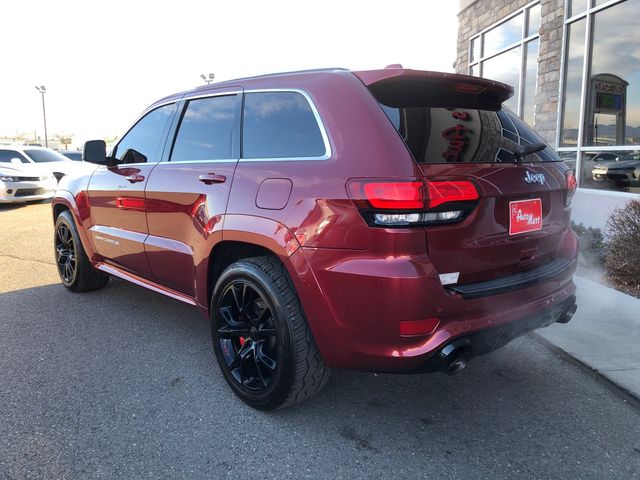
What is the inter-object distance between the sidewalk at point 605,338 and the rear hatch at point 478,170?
0.98m

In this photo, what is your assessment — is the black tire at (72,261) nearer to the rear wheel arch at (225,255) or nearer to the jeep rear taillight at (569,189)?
the rear wheel arch at (225,255)

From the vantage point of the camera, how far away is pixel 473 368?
11.2ft

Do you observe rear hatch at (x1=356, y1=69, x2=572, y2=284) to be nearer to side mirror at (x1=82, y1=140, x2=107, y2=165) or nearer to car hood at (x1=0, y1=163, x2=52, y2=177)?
side mirror at (x1=82, y1=140, x2=107, y2=165)

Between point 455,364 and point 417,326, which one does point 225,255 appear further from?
point 455,364

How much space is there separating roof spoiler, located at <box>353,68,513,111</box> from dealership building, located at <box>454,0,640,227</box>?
487 centimetres

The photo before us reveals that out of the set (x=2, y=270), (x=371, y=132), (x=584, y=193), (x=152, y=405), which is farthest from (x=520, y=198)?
(x=2, y=270)

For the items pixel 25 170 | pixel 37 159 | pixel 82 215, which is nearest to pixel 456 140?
pixel 82 215

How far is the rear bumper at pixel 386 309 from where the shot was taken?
86.6 inches

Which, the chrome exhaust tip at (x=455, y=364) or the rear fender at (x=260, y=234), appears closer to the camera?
the chrome exhaust tip at (x=455, y=364)

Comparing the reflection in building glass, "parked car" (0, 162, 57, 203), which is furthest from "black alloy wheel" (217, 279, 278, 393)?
"parked car" (0, 162, 57, 203)

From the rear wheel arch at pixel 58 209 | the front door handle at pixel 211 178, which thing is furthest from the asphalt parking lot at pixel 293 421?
the rear wheel arch at pixel 58 209

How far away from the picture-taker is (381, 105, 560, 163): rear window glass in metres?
2.36

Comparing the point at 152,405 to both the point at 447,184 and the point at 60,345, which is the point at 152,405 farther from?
the point at 447,184

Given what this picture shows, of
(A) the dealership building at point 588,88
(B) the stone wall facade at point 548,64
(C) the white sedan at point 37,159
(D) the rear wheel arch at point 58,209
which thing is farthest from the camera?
(C) the white sedan at point 37,159
